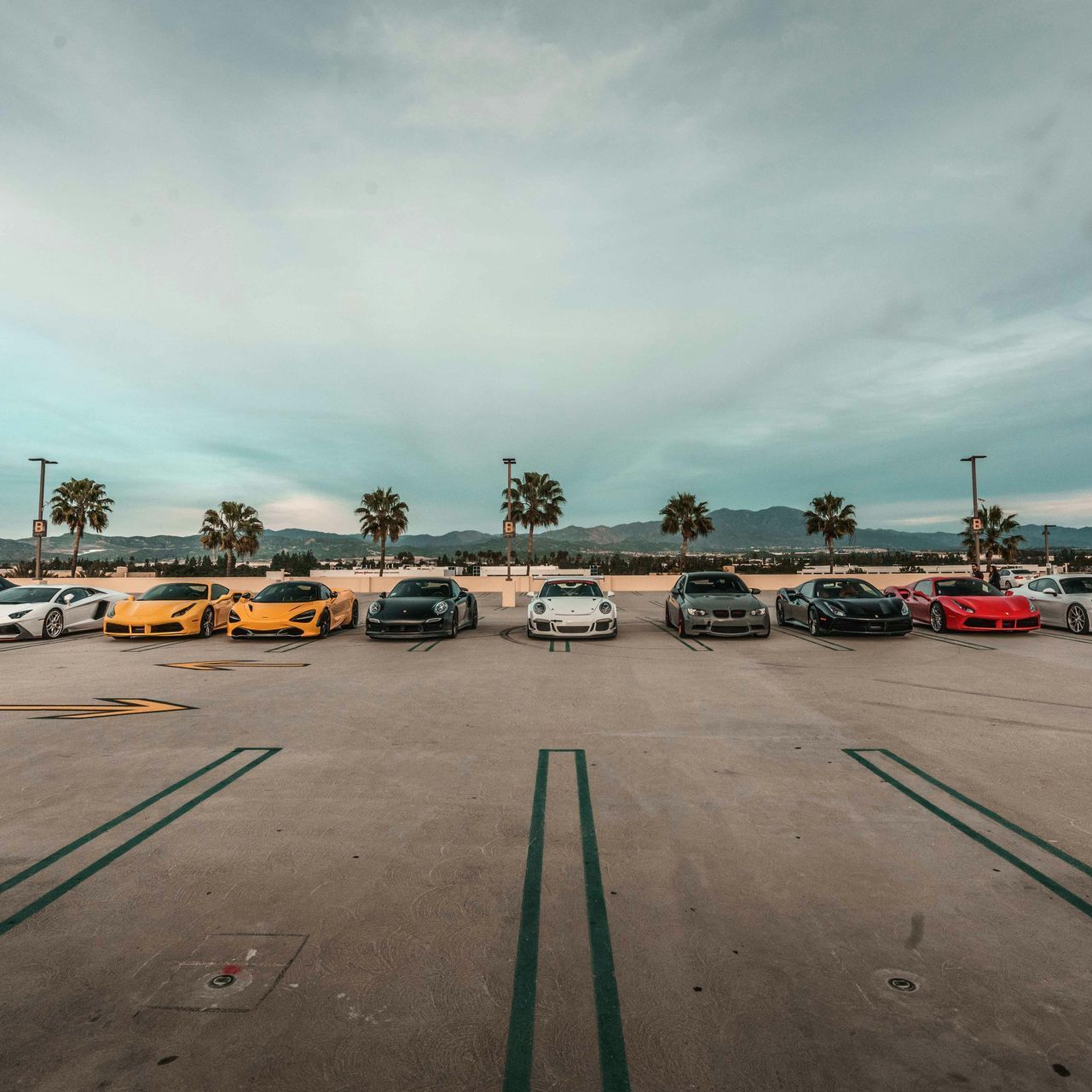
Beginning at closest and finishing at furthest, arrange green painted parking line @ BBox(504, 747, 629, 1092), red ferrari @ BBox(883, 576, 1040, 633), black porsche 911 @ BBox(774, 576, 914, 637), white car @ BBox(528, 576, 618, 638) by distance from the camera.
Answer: green painted parking line @ BBox(504, 747, 629, 1092)
black porsche 911 @ BBox(774, 576, 914, 637)
white car @ BBox(528, 576, 618, 638)
red ferrari @ BBox(883, 576, 1040, 633)

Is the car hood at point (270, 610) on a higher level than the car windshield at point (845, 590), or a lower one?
lower

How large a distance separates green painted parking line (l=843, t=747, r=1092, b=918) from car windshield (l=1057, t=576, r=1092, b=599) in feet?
42.2

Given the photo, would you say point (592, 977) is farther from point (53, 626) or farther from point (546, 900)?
point (53, 626)

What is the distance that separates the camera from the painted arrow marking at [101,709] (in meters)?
7.09

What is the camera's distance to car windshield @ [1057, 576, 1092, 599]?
48.7ft

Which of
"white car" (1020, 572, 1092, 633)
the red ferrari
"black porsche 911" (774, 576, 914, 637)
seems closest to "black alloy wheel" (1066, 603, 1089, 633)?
"white car" (1020, 572, 1092, 633)

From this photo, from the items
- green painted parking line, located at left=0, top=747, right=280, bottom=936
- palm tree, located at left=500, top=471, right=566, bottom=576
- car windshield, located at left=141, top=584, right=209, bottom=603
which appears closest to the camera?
green painted parking line, located at left=0, top=747, right=280, bottom=936

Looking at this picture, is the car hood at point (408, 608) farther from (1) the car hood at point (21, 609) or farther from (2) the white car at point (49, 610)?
(1) the car hood at point (21, 609)

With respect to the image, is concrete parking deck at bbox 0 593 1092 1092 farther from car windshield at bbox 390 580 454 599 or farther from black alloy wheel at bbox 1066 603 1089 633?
black alloy wheel at bbox 1066 603 1089 633

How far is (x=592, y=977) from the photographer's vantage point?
2.57m

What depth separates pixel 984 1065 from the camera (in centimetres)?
212

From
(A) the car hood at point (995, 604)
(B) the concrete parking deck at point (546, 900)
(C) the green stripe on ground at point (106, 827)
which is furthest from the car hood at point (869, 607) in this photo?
(C) the green stripe on ground at point (106, 827)

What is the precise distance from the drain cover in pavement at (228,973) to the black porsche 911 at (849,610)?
12.4m

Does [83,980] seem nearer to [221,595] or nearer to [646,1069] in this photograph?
[646,1069]
